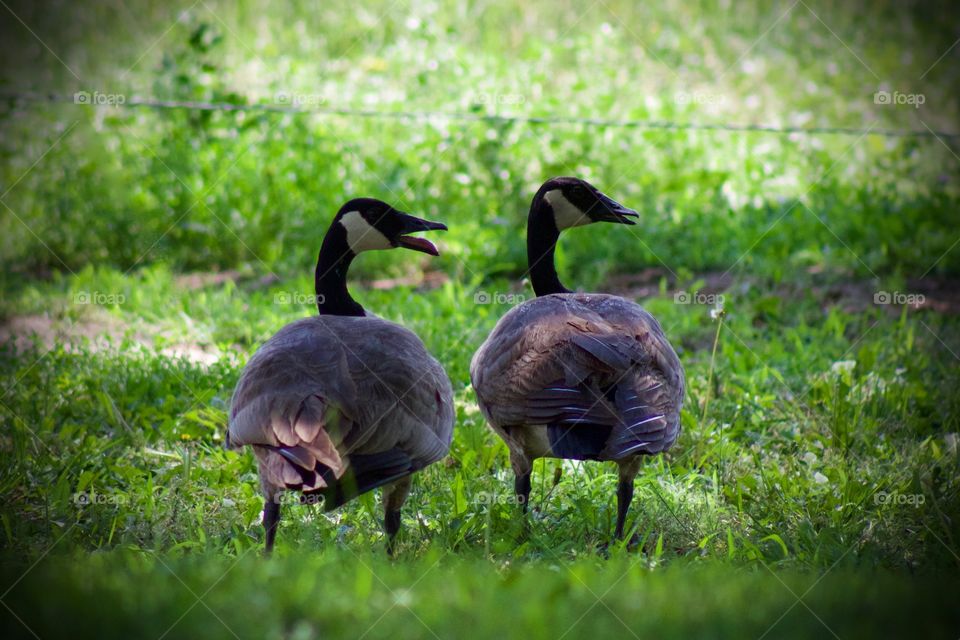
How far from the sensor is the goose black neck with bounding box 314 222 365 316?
5.42 metres

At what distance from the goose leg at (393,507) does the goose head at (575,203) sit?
2.04 metres

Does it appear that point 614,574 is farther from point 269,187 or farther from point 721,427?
point 269,187

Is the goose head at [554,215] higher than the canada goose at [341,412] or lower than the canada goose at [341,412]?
higher

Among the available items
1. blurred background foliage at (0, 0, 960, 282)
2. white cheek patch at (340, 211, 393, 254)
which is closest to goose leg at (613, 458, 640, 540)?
white cheek patch at (340, 211, 393, 254)

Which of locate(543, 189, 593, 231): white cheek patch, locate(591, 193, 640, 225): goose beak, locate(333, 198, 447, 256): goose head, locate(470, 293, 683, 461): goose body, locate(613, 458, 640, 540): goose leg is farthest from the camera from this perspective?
locate(543, 189, 593, 231): white cheek patch

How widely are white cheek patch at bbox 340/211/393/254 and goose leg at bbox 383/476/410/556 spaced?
149 centimetres

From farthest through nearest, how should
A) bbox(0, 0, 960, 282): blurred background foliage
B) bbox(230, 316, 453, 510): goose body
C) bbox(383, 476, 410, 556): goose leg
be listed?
1. bbox(0, 0, 960, 282): blurred background foliage
2. bbox(383, 476, 410, 556): goose leg
3. bbox(230, 316, 453, 510): goose body

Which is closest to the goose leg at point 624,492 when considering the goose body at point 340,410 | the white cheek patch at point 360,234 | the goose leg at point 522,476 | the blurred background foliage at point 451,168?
the goose leg at point 522,476

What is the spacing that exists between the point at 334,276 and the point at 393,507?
57.2 inches

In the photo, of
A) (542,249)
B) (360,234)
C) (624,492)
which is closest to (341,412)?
(624,492)

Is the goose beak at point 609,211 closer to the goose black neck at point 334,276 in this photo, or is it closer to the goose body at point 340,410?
the goose black neck at point 334,276

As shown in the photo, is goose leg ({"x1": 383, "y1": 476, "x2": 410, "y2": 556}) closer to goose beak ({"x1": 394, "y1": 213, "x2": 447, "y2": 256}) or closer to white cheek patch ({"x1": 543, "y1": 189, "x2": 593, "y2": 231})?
goose beak ({"x1": 394, "y1": 213, "x2": 447, "y2": 256})

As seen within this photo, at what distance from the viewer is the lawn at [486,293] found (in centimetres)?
330

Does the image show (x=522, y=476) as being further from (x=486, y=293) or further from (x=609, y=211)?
(x=486, y=293)
